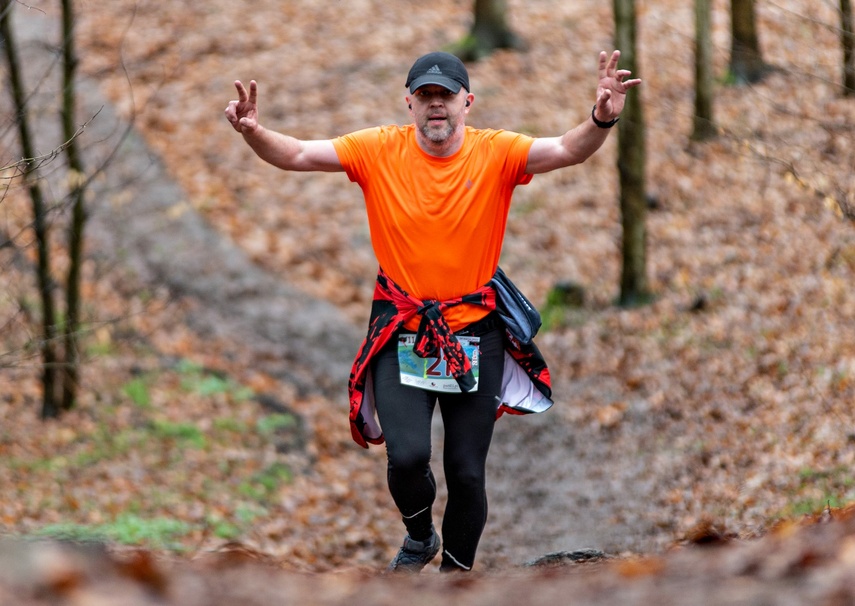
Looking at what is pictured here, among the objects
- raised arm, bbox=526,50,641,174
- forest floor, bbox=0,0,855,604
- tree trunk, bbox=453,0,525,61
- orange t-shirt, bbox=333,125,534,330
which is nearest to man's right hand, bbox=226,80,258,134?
orange t-shirt, bbox=333,125,534,330

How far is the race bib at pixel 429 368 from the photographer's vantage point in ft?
16.4

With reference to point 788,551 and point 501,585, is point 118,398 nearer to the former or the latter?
point 501,585

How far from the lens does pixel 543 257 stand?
13.0m

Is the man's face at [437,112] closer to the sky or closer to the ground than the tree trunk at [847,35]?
closer to the ground

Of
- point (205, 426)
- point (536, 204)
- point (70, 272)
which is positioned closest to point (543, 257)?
point (536, 204)

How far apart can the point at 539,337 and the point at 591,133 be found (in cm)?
670

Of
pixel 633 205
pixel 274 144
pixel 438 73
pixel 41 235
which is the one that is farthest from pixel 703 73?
pixel 274 144

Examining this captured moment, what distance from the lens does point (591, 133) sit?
4918mm

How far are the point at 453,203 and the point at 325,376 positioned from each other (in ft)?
21.8

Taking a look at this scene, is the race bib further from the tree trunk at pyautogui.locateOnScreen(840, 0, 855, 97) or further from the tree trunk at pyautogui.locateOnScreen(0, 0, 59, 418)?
the tree trunk at pyautogui.locateOnScreen(0, 0, 59, 418)

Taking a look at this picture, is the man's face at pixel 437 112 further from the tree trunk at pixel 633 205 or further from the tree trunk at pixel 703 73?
the tree trunk at pixel 703 73

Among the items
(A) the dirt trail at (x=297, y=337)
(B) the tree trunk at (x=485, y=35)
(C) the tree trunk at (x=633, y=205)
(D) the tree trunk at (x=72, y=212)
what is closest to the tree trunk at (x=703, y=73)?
(C) the tree trunk at (x=633, y=205)

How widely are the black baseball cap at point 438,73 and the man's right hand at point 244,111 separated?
80 cm

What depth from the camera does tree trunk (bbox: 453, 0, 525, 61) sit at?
17.6m
